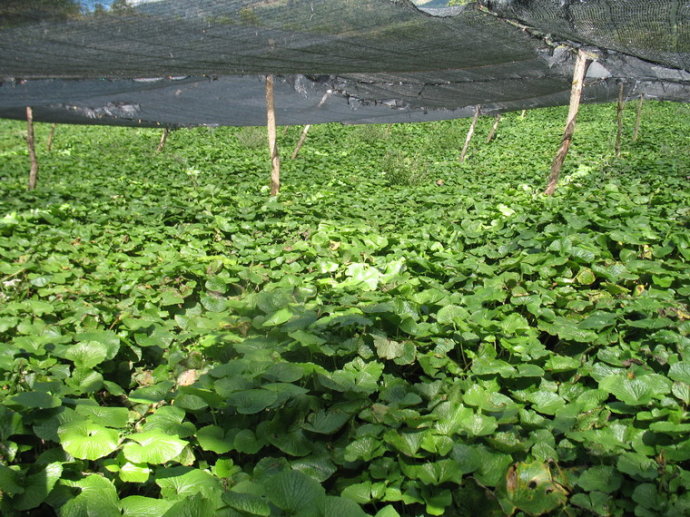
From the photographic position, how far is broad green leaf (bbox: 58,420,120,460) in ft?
4.16

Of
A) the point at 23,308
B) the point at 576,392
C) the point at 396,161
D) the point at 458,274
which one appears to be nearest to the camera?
the point at 576,392

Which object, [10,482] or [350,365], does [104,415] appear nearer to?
[10,482]

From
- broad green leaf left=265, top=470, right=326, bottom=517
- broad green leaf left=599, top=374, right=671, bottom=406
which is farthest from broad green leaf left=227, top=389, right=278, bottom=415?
broad green leaf left=599, top=374, right=671, bottom=406

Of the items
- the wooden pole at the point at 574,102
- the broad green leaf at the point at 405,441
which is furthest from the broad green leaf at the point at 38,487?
the wooden pole at the point at 574,102

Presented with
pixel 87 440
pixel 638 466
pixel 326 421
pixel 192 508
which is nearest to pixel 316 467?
pixel 326 421

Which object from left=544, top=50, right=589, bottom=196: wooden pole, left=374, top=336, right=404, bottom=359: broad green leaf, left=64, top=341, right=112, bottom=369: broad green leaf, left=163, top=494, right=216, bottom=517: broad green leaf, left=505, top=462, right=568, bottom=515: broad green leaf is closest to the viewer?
left=163, top=494, right=216, bottom=517: broad green leaf

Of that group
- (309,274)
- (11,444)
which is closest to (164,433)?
(11,444)

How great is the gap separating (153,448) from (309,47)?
332 cm

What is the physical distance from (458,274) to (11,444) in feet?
7.50

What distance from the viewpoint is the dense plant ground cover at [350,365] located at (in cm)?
130

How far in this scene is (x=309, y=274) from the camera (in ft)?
10.3

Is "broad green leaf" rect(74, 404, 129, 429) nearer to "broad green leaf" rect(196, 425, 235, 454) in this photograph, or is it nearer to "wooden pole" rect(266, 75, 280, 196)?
"broad green leaf" rect(196, 425, 235, 454)

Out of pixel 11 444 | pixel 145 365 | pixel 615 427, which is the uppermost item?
pixel 11 444

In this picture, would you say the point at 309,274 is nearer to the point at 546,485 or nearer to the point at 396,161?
the point at 546,485
